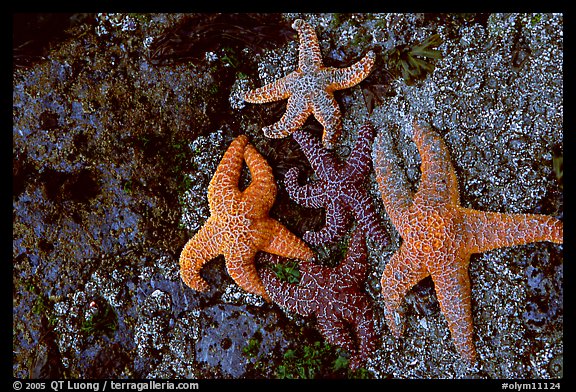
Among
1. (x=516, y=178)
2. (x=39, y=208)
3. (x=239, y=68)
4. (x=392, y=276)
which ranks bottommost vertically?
(x=392, y=276)

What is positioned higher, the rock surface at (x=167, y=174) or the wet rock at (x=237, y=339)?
A: the rock surface at (x=167, y=174)

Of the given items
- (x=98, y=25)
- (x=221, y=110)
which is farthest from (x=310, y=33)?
(x=98, y=25)

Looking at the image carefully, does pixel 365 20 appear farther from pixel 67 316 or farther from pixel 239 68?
A: pixel 67 316

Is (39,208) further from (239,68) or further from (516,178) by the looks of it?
(516,178)

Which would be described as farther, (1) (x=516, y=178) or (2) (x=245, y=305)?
(2) (x=245, y=305)

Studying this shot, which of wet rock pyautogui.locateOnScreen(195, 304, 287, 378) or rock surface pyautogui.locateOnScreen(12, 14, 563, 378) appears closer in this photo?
rock surface pyautogui.locateOnScreen(12, 14, 563, 378)

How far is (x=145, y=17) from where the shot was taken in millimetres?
4625

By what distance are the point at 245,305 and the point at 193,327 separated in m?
0.59

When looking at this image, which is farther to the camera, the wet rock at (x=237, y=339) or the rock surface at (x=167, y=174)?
the wet rock at (x=237, y=339)

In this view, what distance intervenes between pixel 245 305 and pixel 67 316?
1.85m

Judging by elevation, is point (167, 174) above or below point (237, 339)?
above

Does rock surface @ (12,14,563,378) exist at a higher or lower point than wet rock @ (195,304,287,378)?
higher

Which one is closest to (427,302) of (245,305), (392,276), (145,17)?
(392,276)

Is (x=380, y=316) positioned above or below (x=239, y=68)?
below
